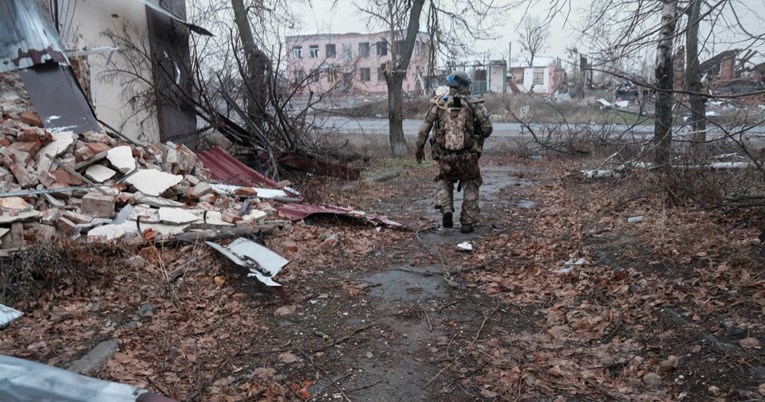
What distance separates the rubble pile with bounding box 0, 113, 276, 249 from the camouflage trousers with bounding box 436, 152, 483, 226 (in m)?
2.23

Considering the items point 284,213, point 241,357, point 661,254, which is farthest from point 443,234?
point 241,357

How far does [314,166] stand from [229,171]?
2264 millimetres

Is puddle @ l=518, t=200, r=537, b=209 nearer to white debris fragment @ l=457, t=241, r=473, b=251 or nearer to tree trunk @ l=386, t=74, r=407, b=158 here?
white debris fragment @ l=457, t=241, r=473, b=251

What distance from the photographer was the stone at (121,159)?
6.62 m

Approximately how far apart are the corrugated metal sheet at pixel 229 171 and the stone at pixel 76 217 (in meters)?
3.28

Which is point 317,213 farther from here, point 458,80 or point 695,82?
point 695,82

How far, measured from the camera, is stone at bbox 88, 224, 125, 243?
507 centimetres

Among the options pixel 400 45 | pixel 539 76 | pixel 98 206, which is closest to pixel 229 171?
pixel 98 206

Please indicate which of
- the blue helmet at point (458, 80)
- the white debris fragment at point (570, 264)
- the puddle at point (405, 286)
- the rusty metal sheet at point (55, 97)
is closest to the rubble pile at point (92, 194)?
the rusty metal sheet at point (55, 97)

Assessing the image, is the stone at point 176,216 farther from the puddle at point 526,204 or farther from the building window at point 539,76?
the building window at point 539,76

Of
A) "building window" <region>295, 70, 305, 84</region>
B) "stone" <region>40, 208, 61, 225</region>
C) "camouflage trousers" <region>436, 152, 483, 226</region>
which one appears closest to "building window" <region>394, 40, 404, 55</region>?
"building window" <region>295, 70, 305, 84</region>

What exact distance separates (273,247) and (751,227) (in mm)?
4499

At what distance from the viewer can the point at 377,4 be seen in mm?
17500

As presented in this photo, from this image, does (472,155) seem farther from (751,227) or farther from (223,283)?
(223,283)
